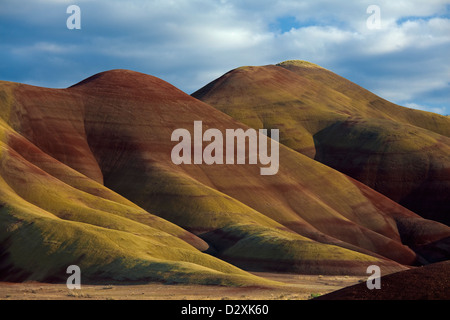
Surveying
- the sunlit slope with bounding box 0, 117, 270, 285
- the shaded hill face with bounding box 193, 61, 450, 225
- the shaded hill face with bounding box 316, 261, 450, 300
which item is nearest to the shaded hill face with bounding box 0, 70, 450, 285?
the sunlit slope with bounding box 0, 117, 270, 285

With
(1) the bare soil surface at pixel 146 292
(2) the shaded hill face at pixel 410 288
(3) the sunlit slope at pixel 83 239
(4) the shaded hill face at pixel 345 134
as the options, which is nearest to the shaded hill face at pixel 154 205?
(3) the sunlit slope at pixel 83 239

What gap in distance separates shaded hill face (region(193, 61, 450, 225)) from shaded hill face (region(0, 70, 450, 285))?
19261 millimetres

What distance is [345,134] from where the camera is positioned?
163125mm

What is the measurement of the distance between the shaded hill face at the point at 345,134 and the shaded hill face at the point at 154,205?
19.3 metres

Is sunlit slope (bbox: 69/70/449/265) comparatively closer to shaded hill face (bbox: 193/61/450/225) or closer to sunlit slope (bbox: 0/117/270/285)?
sunlit slope (bbox: 0/117/270/285)

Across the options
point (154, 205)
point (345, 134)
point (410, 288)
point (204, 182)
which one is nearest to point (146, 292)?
point (410, 288)

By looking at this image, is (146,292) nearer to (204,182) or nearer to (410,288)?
(410,288)

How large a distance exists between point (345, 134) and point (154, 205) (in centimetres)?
7453

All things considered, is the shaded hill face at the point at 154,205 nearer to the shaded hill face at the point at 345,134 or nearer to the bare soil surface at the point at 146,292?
the bare soil surface at the point at 146,292

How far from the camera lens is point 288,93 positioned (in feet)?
603

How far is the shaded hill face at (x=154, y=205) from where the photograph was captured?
66500 mm

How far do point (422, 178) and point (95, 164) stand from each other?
7576 cm
